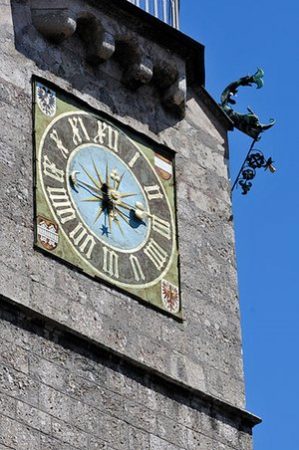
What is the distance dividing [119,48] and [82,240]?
213cm

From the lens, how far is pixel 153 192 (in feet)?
69.2

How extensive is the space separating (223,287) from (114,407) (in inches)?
88.2

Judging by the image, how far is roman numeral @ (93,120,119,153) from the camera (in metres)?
20.9

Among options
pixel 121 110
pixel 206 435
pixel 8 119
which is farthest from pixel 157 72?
pixel 206 435

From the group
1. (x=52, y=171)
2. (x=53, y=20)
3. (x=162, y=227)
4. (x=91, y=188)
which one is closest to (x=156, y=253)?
(x=162, y=227)

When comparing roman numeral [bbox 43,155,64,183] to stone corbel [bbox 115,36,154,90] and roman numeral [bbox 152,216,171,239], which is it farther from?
stone corbel [bbox 115,36,154,90]

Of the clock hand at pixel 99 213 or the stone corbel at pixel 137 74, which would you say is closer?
the clock hand at pixel 99 213

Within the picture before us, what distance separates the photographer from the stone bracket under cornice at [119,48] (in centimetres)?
2092

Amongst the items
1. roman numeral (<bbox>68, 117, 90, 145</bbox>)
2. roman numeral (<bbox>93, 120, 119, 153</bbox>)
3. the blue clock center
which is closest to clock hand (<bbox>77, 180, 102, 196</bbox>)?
the blue clock center

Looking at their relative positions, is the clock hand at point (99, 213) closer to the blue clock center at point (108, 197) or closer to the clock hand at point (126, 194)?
the blue clock center at point (108, 197)

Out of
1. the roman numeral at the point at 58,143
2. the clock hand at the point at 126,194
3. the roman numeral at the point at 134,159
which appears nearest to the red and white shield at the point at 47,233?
the roman numeral at the point at 58,143

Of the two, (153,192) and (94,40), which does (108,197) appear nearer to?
(153,192)

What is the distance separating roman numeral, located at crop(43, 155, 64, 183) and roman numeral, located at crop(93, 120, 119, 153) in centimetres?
65

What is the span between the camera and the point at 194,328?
20.7 m
